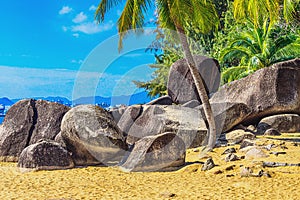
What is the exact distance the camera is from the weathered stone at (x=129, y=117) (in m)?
14.7

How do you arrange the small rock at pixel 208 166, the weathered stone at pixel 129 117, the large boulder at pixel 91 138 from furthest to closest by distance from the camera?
the weathered stone at pixel 129 117
the large boulder at pixel 91 138
the small rock at pixel 208 166

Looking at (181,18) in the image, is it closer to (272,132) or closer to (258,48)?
(272,132)

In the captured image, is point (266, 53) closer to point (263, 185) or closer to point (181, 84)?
point (181, 84)

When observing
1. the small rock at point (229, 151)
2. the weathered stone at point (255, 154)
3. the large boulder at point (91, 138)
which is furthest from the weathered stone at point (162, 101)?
the weathered stone at point (255, 154)

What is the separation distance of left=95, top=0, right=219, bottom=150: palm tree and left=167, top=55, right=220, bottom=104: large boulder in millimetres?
5241

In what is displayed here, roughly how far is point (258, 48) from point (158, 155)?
18.1 meters

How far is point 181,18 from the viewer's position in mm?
11461

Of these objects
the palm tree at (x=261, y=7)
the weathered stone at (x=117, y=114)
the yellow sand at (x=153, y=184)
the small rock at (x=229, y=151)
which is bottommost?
the yellow sand at (x=153, y=184)

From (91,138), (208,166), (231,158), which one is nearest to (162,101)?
(231,158)

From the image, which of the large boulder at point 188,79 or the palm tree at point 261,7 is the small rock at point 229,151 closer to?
the palm tree at point 261,7

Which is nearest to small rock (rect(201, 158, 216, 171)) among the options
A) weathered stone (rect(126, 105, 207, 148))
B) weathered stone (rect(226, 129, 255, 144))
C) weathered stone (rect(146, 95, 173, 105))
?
weathered stone (rect(126, 105, 207, 148))

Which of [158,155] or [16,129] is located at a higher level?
[16,129]

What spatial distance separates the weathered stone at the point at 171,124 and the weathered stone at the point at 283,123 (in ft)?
10.7

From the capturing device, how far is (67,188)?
7.96 m
